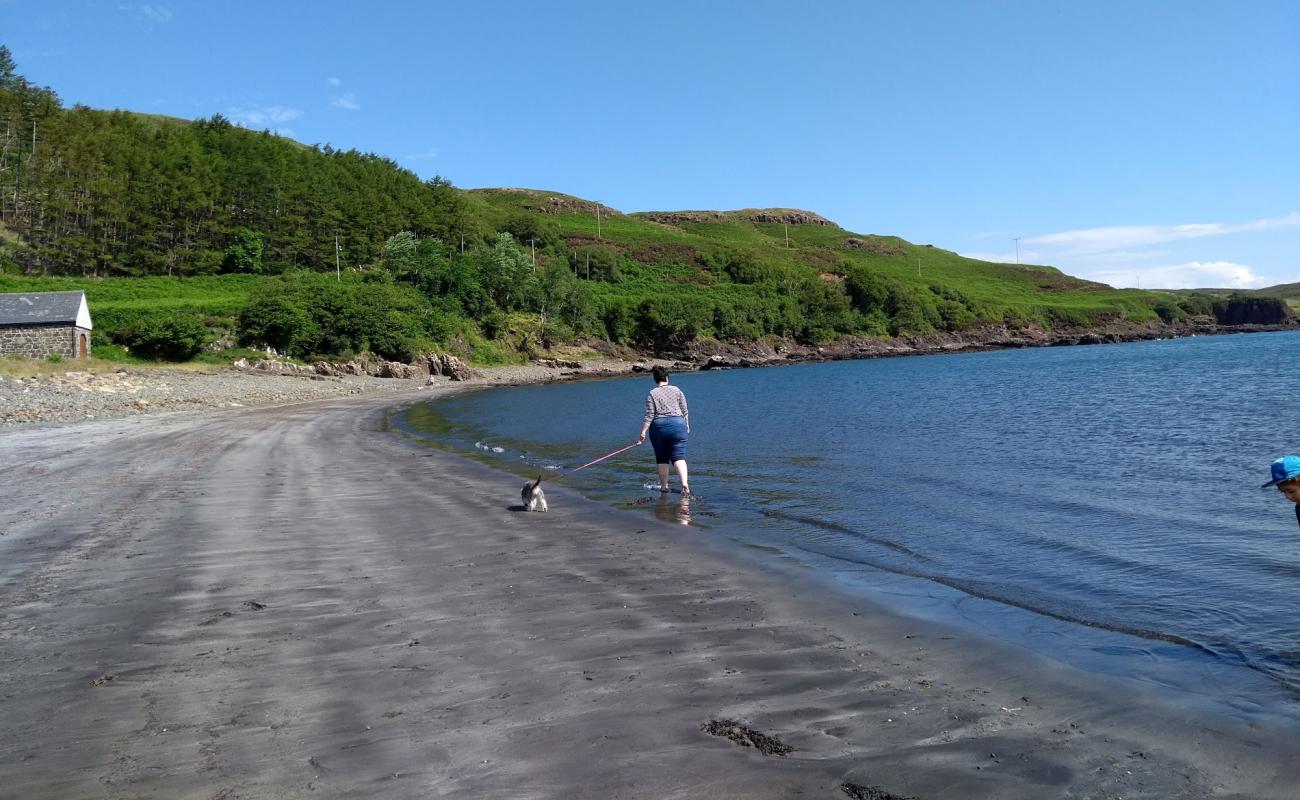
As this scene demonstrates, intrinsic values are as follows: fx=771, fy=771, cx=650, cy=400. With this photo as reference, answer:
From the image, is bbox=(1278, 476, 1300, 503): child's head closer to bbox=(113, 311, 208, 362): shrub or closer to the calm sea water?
the calm sea water

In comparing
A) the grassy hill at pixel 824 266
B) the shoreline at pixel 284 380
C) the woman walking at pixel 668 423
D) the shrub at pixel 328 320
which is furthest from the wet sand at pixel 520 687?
the grassy hill at pixel 824 266

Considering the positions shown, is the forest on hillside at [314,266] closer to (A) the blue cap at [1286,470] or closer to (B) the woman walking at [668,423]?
(B) the woman walking at [668,423]

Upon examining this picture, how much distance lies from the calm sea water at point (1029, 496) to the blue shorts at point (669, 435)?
2.66ft

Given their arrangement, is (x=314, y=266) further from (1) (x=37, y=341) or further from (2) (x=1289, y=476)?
(2) (x=1289, y=476)

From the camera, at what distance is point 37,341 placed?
42.8m

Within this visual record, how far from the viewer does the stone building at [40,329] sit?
42844 mm

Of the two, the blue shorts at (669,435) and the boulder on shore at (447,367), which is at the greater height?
the boulder on shore at (447,367)

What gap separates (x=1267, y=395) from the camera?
30.4 metres

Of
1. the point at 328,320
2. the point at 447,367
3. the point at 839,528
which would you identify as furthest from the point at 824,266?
the point at 839,528

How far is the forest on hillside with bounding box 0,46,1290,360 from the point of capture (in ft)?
186

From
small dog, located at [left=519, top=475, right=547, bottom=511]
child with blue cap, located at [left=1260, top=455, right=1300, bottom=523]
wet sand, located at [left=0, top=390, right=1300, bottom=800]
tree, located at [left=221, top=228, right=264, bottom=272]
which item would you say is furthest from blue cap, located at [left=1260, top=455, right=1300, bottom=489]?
tree, located at [left=221, top=228, right=264, bottom=272]

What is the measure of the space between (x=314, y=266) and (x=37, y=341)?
42.1 metres

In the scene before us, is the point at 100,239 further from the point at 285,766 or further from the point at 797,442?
the point at 285,766

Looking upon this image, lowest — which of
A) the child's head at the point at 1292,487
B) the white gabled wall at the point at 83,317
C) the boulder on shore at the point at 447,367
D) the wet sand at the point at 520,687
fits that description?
the wet sand at the point at 520,687
